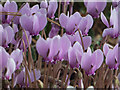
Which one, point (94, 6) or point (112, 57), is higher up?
point (94, 6)

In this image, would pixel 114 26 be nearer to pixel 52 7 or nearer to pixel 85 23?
pixel 85 23

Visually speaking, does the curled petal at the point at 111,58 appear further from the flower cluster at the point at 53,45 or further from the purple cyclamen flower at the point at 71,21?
the purple cyclamen flower at the point at 71,21

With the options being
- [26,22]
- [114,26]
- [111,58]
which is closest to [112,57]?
[111,58]

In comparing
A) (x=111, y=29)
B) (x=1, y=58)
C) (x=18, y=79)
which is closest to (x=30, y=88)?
(x=18, y=79)

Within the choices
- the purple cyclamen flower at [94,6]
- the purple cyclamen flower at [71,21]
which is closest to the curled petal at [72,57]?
the purple cyclamen flower at [71,21]

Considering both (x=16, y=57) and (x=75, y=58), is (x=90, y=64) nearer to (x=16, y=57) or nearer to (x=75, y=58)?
(x=75, y=58)
